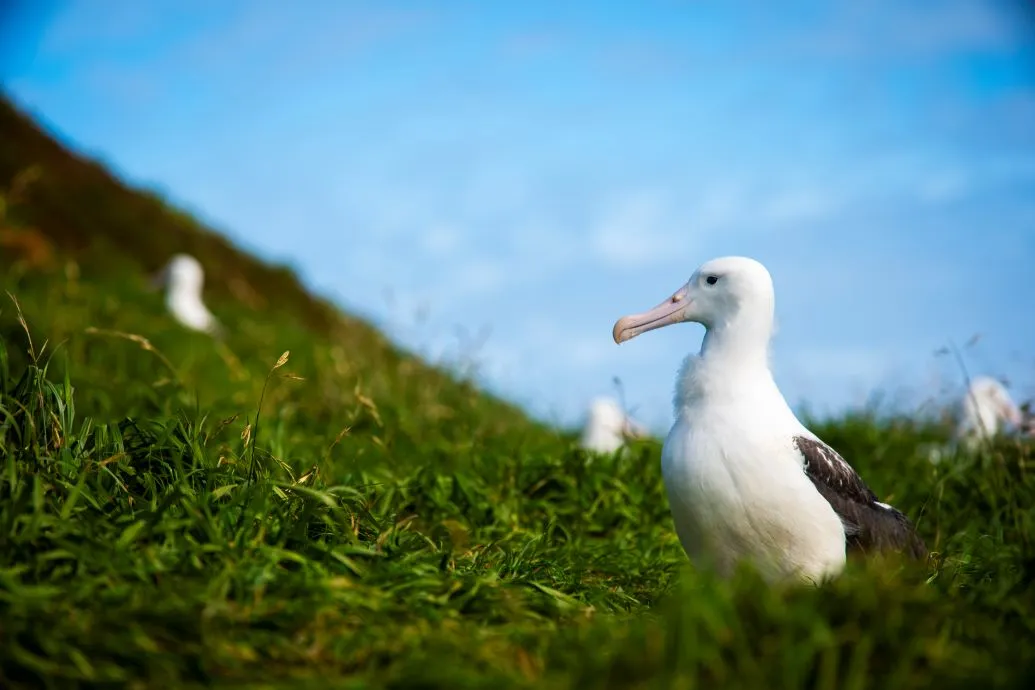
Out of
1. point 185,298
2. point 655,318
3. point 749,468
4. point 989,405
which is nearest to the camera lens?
point 749,468

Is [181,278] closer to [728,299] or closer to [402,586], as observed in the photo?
[728,299]

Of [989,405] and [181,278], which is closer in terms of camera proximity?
[989,405]

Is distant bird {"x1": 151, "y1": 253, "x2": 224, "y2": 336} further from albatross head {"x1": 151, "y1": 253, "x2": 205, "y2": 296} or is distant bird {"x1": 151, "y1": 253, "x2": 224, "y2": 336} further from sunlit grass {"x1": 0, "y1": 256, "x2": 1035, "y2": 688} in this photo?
sunlit grass {"x1": 0, "y1": 256, "x2": 1035, "y2": 688}

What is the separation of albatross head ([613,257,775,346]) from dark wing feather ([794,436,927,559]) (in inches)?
18.9

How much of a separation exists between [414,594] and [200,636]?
0.69m

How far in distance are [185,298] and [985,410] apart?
27.5ft

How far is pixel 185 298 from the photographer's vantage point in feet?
38.1

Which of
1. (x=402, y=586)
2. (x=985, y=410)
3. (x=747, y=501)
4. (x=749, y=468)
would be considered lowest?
(x=402, y=586)

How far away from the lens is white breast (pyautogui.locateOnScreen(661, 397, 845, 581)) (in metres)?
3.61

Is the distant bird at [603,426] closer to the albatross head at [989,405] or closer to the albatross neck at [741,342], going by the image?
the albatross head at [989,405]

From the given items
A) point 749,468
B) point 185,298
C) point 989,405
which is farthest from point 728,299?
point 185,298

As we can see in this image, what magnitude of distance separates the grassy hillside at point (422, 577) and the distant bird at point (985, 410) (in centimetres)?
93

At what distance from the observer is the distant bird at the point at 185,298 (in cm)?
1125

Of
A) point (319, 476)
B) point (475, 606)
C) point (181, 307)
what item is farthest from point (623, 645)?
point (181, 307)
